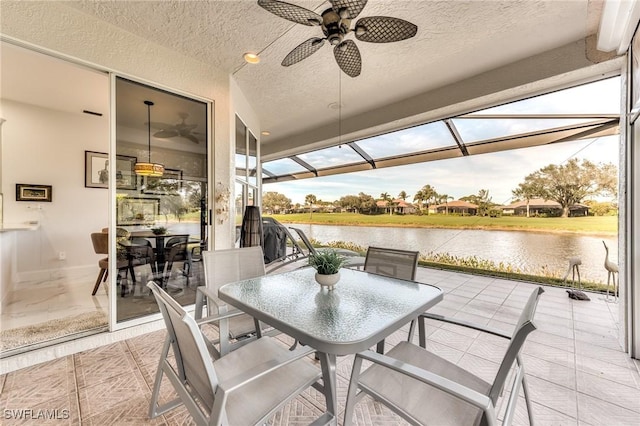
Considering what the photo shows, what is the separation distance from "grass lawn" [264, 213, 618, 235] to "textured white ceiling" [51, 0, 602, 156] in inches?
108

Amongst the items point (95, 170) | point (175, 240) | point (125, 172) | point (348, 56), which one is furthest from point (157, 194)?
point (95, 170)

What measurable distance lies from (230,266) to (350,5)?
2156 millimetres

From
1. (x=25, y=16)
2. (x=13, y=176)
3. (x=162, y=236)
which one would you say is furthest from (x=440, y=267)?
(x=13, y=176)

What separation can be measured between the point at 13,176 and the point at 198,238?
368cm

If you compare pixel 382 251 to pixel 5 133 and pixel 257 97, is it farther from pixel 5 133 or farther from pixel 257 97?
pixel 5 133

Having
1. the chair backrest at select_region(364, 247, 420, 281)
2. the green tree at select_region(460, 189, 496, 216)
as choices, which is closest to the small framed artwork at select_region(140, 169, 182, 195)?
the chair backrest at select_region(364, 247, 420, 281)

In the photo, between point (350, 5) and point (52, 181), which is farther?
point (52, 181)

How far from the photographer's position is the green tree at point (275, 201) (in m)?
7.39

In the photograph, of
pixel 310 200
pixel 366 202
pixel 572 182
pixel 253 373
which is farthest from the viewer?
pixel 310 200

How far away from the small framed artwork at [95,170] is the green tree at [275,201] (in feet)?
11.7

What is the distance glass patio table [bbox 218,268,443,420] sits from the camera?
3.62ft

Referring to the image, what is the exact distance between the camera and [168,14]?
7.67 feet

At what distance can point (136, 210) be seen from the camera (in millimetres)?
2777

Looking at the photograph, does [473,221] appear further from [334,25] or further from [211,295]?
[211,295]
